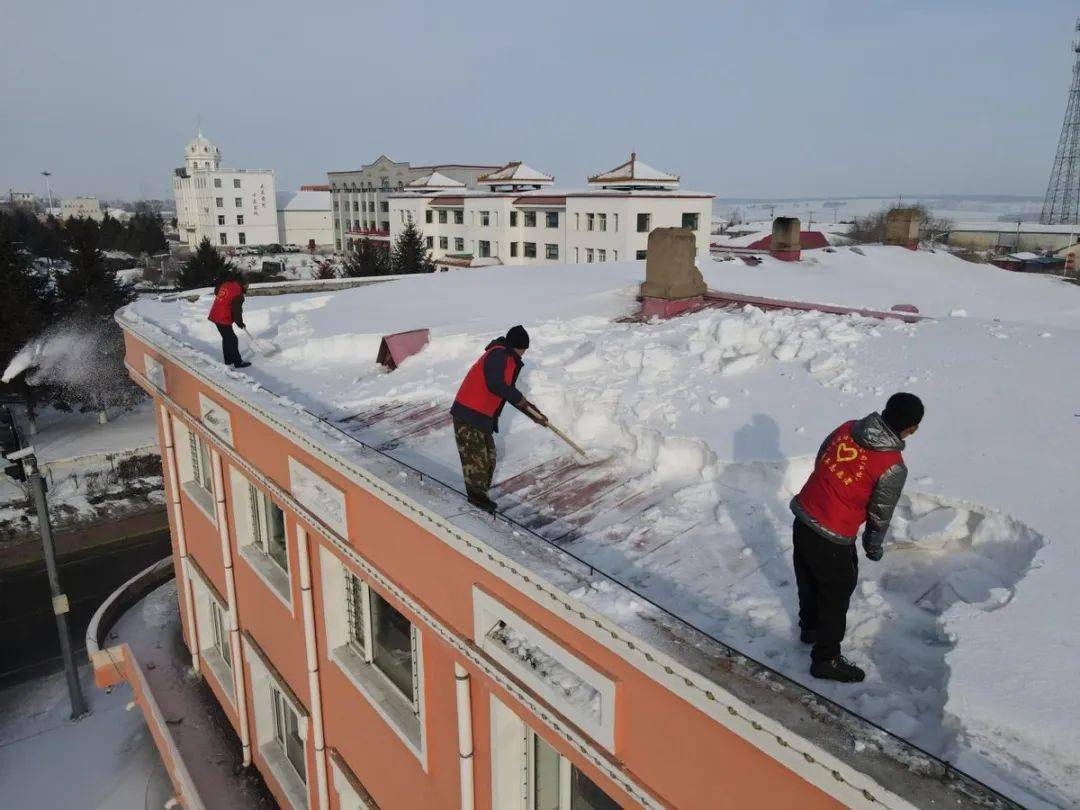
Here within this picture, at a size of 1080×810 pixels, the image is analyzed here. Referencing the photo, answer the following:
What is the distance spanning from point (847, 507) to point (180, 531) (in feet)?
40.5

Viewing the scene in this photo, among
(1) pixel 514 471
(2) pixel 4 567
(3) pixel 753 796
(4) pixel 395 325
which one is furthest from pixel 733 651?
(2) pixel 4 567

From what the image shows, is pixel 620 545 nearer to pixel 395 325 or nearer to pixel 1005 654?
pixel 1005 654

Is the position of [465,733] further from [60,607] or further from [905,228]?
[905,228]

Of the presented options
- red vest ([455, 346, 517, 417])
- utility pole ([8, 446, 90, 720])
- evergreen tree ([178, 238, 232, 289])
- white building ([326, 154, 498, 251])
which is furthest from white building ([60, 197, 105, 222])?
red vest ([455, 346, 517, 417])

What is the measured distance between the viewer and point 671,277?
32.0 feet

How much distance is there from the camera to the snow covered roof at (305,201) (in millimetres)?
88812

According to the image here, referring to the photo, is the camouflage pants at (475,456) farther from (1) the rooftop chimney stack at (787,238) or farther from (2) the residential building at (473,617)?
(1) the rooftop chimney stack at (787,238)

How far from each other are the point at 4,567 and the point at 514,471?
20.2 m

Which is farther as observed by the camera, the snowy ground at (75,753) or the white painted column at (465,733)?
the snowy ground at (75,753)

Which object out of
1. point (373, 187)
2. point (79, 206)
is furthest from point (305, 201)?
point (79, 206)

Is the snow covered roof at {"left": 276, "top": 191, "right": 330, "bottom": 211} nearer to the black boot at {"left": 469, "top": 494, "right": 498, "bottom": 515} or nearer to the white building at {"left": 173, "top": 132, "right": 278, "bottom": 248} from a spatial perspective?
the white building at {"left": 173, "top": 132, "right": 278, "bottom": 248}

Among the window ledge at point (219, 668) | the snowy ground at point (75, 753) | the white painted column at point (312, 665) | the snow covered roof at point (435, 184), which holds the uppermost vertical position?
the snow covered roof at point (435, 184)

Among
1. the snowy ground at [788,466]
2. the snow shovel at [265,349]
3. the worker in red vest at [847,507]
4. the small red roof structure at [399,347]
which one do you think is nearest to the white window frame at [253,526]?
the snowy ground at [788,466]

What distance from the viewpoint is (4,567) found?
65.3 feet
